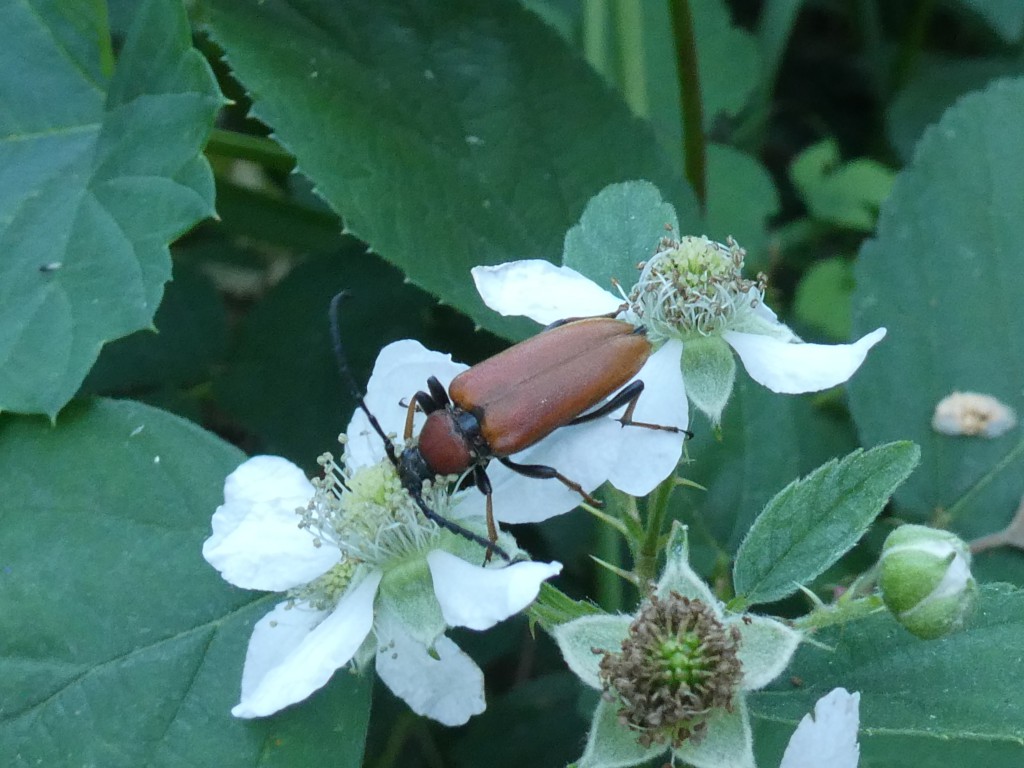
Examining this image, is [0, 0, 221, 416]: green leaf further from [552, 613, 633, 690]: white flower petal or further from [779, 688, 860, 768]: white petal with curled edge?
[779, 688, 860, 768]: white petal with curled edge

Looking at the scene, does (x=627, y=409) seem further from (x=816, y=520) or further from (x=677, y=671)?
(x=677, y=671)

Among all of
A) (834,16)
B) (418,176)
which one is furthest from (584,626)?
(834,16)

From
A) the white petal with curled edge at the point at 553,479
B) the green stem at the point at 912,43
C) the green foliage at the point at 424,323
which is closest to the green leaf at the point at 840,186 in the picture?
the green foliage at the point at 424,323

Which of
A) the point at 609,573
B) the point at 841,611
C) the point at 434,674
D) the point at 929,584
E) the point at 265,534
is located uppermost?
the point at 929,584

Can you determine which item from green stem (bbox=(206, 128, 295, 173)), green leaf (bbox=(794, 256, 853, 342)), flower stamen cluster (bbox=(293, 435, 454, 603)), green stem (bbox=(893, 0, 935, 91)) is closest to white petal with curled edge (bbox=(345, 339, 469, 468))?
flower stamen cluster (bbox=(293, 435, 454, 603))

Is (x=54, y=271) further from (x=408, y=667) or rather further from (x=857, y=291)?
(x=857, y=291)

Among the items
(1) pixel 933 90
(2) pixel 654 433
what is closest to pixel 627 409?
(2) pixel 654 433

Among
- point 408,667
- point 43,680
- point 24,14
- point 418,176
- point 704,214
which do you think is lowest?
point 43,680

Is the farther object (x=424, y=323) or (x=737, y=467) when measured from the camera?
(x=424, y=323)
